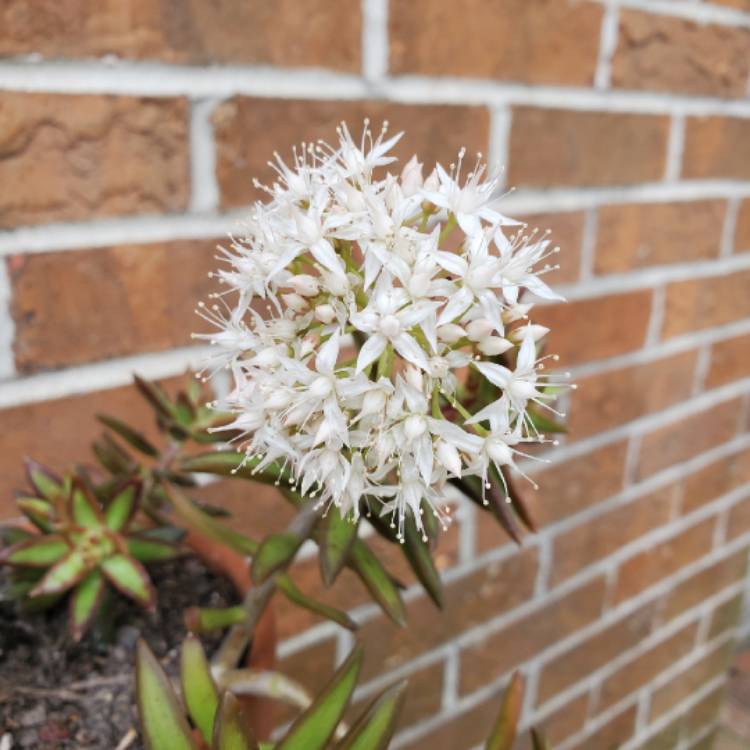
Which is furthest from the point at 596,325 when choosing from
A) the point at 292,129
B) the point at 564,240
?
the point at 292,129

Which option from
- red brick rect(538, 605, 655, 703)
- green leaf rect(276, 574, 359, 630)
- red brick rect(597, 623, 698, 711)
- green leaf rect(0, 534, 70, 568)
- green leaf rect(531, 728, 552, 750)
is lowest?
red brick rect(597, 623, 698, 711)

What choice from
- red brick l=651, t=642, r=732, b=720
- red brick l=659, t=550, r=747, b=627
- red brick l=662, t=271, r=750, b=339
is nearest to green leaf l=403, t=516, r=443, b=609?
red brick l=662, t=271, r=750, b=339

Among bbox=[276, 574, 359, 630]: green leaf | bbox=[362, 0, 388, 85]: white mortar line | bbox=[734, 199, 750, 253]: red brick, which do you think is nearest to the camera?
bbox=[276, 574, 359, 630]: green leaf

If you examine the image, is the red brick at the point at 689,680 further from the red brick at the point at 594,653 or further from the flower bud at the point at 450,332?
the flower bud at the point at 450,332

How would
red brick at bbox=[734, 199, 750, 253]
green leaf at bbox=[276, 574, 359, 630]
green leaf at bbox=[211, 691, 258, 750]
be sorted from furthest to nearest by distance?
1. red brick at bbox=[734, 199, 750, 253]
2. green leaf at bbox=[276, 574, 359, 630]
3. green leaf at bbox=[211, 691, 258, 750]

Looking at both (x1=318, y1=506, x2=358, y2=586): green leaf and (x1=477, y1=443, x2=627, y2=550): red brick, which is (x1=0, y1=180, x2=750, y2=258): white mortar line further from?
(x1=477, y1=443, x2=627, y2=550): red brick

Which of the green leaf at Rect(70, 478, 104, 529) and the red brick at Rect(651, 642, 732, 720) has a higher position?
the green leaf at Rect(70, 478, 104, 529)

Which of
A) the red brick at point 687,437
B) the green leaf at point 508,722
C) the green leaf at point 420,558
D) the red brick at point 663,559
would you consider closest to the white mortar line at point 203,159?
the green leaf at point 420,558

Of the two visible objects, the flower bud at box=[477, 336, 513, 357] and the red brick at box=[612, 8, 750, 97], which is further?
the red brick at box=[612, 8, 750, 97]

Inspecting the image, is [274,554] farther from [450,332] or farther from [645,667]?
[645,667]
